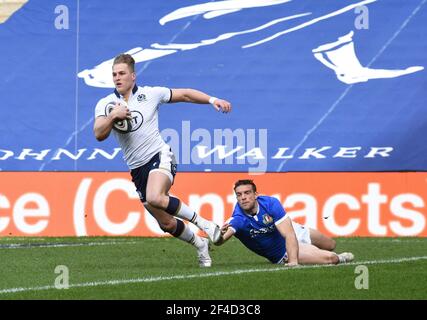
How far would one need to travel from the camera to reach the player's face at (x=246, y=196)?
12.6 meters

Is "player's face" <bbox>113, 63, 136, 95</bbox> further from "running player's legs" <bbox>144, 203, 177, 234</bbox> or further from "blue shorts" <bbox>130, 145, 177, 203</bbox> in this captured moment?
"running player's legs" <bbox>144, 203, 177, 234</bbox>

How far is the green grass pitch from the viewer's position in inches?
399

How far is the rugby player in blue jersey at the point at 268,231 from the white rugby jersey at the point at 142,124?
986 mm

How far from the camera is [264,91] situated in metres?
21.2

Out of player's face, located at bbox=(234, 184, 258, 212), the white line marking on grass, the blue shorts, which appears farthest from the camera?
the white line marking on grass

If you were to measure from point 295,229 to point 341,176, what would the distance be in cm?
539

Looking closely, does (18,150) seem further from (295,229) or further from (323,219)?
(295,229)

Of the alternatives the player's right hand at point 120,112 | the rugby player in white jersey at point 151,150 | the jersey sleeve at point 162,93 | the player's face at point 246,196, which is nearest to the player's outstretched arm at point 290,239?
the player's face at point 246,196

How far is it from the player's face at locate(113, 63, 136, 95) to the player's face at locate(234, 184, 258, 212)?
4.95ft

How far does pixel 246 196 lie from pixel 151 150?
1095mm

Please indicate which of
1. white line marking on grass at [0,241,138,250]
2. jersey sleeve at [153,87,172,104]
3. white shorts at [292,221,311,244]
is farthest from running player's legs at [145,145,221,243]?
white line marking on grass at [0,241,138,250]
